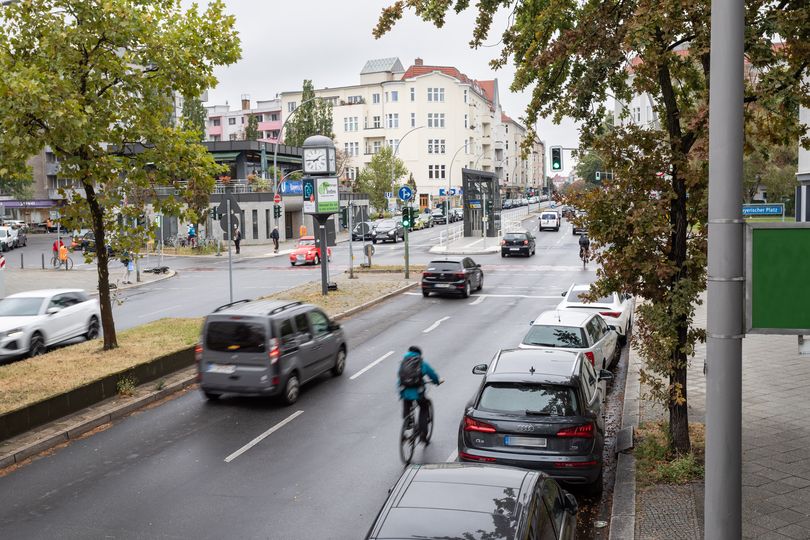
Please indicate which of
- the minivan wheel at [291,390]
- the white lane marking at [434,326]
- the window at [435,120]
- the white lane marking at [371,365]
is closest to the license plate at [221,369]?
the minivan wheel at [291,390]

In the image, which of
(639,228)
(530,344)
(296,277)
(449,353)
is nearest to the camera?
(639,228)

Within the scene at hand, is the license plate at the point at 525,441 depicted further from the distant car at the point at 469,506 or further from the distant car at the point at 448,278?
the distant car at the point at 448,278

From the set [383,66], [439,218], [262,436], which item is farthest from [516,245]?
[383,66]

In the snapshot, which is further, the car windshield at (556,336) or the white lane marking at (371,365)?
the white lane marking at (371,365)

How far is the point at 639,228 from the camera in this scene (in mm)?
9055

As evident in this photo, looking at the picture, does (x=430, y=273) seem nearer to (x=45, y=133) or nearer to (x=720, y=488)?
(x=45, y=133)

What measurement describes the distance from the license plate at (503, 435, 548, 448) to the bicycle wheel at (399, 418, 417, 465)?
80.9 inches

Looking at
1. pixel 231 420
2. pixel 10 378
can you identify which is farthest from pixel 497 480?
pixel 10 378

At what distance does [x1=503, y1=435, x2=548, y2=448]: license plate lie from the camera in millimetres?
8523

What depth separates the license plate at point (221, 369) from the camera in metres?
12.9

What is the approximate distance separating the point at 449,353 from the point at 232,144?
5504 cm

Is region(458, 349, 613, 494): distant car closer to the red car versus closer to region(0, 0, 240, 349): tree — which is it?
region(0, 0, 240, 349): tree

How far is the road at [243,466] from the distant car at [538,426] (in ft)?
2.18

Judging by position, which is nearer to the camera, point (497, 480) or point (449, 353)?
point (497, 480)
